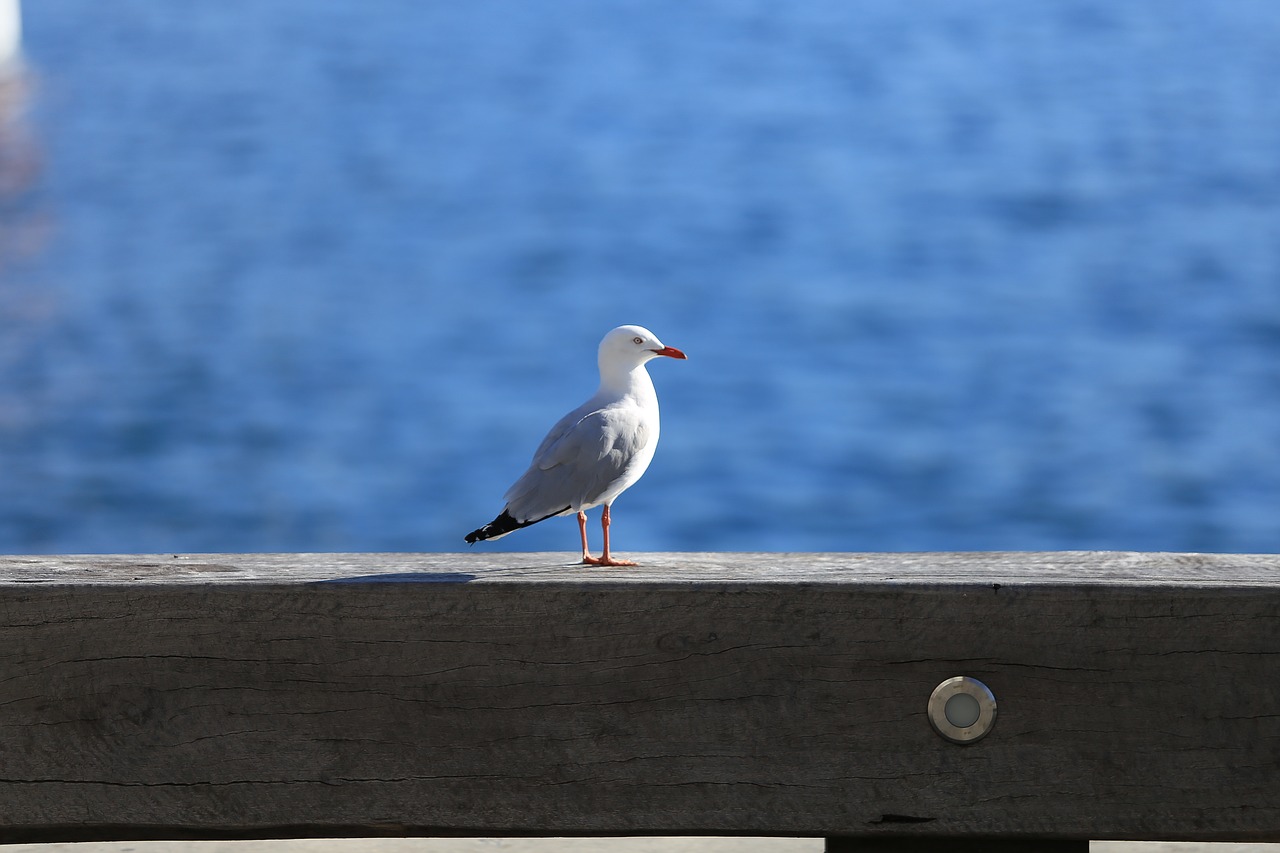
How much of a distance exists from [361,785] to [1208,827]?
0.76 m

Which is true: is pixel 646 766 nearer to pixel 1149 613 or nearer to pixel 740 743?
pixel 740 743

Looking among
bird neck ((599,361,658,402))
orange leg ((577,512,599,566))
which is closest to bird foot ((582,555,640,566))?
orange leg ((577,512,599,566))

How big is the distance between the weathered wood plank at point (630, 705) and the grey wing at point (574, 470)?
0.40 m

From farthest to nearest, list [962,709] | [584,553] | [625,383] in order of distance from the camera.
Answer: [625,383] → [584,553] → [962,709]

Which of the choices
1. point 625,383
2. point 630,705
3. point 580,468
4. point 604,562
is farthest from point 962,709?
point 625,383

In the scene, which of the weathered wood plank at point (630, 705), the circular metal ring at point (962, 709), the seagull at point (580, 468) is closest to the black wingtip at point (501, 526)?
the seagull at point (580, 468)

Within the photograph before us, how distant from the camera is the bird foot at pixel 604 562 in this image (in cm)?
153

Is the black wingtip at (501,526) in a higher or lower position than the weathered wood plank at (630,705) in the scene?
higher

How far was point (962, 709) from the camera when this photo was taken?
1312mm

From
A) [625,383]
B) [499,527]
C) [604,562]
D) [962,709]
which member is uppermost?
[625,383]

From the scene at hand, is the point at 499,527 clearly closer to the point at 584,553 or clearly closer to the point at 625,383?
the point at 584,553

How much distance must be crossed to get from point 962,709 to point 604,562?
1.35 feet

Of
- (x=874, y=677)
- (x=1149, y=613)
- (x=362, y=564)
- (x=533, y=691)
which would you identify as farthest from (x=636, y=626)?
(x=1149, y=613)

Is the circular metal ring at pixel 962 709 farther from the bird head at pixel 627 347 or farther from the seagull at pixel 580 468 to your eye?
the bird head at pixel 627 347
